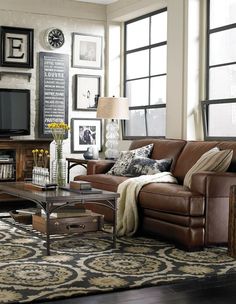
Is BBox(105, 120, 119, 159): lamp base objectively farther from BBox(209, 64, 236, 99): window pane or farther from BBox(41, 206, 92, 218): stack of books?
BBox(41, 206, 92, 218): stack of books

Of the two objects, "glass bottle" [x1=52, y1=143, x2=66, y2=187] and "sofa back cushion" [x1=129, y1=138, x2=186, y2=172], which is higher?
"sofa back cushion" [x1=129, y1=138, x2=186, y2=172]

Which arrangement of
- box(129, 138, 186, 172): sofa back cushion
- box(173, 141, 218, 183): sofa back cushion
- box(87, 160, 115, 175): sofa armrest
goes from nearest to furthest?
box(173, 141, 218, 183): sofa back cushion
box(129, 138, 186, 172): sofa back cushion
box(87, 160, 115, 175): sofa armrest

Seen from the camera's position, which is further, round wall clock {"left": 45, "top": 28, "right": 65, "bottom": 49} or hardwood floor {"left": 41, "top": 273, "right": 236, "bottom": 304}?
round wall clock {"left": 45, "top": 28, "right": 65, "bottom": 49}

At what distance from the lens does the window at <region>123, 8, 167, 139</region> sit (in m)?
7.10

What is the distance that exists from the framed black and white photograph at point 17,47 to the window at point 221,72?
2.48m

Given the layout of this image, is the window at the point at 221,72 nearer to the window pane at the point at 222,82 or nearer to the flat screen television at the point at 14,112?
the window pane at the point at 222,82

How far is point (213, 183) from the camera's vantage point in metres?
4.27

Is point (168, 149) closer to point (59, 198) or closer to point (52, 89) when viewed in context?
point (59, 198)

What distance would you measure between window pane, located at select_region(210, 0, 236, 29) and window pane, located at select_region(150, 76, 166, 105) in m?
1.15

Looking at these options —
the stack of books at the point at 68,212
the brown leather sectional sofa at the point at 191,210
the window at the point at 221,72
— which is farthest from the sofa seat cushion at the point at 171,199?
the window at the point at 221,72

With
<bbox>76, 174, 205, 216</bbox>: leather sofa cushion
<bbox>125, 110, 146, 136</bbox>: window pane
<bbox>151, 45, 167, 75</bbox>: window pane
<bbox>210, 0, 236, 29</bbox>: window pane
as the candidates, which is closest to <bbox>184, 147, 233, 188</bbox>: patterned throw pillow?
<bbox>76, 174, 205, 216</bbox>: leather sofa cushion

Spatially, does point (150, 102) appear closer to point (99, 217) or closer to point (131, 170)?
point (131, 170)

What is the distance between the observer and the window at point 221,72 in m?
5.91

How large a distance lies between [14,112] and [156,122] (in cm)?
189
